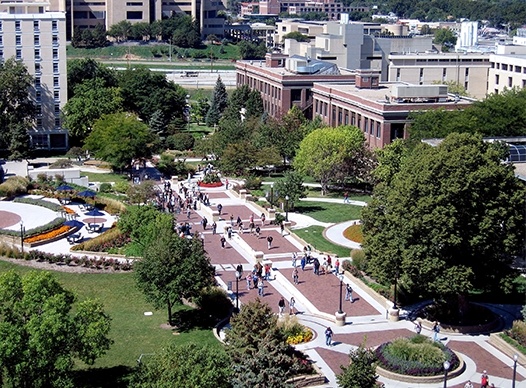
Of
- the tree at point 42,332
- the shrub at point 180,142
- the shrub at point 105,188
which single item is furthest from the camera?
the shrub at point 180,142

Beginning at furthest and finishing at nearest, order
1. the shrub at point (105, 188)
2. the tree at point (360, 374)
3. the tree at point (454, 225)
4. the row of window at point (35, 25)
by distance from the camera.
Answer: the row of window at point (35, 25) < the shrub at point (105, 188) < the tree at point (454, 225) < the tree at point (360, 374)

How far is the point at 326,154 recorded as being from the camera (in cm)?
8100

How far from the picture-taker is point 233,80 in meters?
171

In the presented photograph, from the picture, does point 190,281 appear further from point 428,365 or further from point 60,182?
point 60,182

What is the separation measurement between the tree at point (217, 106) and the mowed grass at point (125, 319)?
67.3m

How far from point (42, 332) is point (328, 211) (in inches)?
1677

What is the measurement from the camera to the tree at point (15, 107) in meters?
94.3

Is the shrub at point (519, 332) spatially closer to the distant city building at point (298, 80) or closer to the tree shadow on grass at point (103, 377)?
the tree shadow on grass at point (103, 377)

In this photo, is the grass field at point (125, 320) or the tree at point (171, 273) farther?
the tree at point (171, 273)

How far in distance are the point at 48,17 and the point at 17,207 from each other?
36.1m

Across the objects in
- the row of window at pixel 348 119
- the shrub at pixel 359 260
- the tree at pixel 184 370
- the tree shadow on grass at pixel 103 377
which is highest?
the row of window at pixel 348 119

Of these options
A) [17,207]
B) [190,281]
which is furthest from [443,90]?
[190,281]

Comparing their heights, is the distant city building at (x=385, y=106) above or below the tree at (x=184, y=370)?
above

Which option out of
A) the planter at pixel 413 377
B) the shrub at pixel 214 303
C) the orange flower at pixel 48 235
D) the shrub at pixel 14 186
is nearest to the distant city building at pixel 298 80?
the shrub at pixel 14 186
